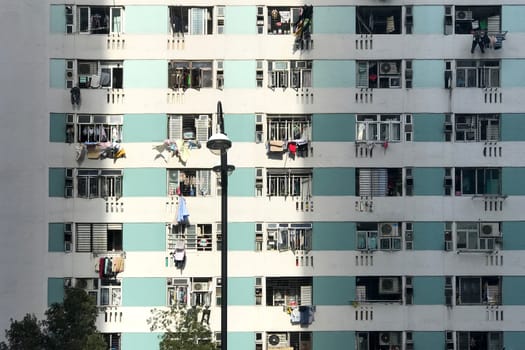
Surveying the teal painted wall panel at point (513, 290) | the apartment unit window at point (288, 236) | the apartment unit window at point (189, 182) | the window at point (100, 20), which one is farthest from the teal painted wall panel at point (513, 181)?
the window at point (100, 20)

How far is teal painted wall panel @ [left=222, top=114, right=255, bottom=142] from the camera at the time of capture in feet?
63.4

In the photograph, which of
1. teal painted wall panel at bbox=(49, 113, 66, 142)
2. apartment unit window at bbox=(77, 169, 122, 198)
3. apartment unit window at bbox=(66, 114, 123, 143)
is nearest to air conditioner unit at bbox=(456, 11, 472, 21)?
apartment unit window at bbox=(66, 114, 123, 143)

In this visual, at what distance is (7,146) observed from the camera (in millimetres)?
19141

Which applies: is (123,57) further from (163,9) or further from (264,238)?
(264,238)

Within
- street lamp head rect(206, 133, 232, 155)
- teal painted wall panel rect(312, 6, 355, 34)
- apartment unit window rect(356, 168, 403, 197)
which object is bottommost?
apartment unit window rect(356, 168, 403, 197)

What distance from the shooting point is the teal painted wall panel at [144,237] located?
19141mm

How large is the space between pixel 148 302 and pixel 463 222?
411 inches

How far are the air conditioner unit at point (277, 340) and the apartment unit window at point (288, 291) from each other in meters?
0.98

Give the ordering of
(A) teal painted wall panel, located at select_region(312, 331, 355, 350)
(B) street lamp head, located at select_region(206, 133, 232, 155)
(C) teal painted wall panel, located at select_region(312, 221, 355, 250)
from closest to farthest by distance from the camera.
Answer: (B) street lamp head, located at select_region(206, 133, 232, 155) < (A) teal painted wall panel, located at select_region(312, 331, 355, 350) < (C) teal painted wall panel, located at select_region(312, 221, 355, 250)

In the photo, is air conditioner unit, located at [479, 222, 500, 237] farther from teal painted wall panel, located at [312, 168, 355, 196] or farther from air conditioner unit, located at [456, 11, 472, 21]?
air conditioner unit, located at [456, 11, 472, 21]

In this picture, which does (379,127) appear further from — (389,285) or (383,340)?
(383,340)

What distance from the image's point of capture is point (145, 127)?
1936 cm

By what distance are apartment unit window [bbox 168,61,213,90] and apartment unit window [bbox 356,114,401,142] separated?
5100 millimetres

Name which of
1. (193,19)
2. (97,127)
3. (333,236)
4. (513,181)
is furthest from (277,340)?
(193,19)
